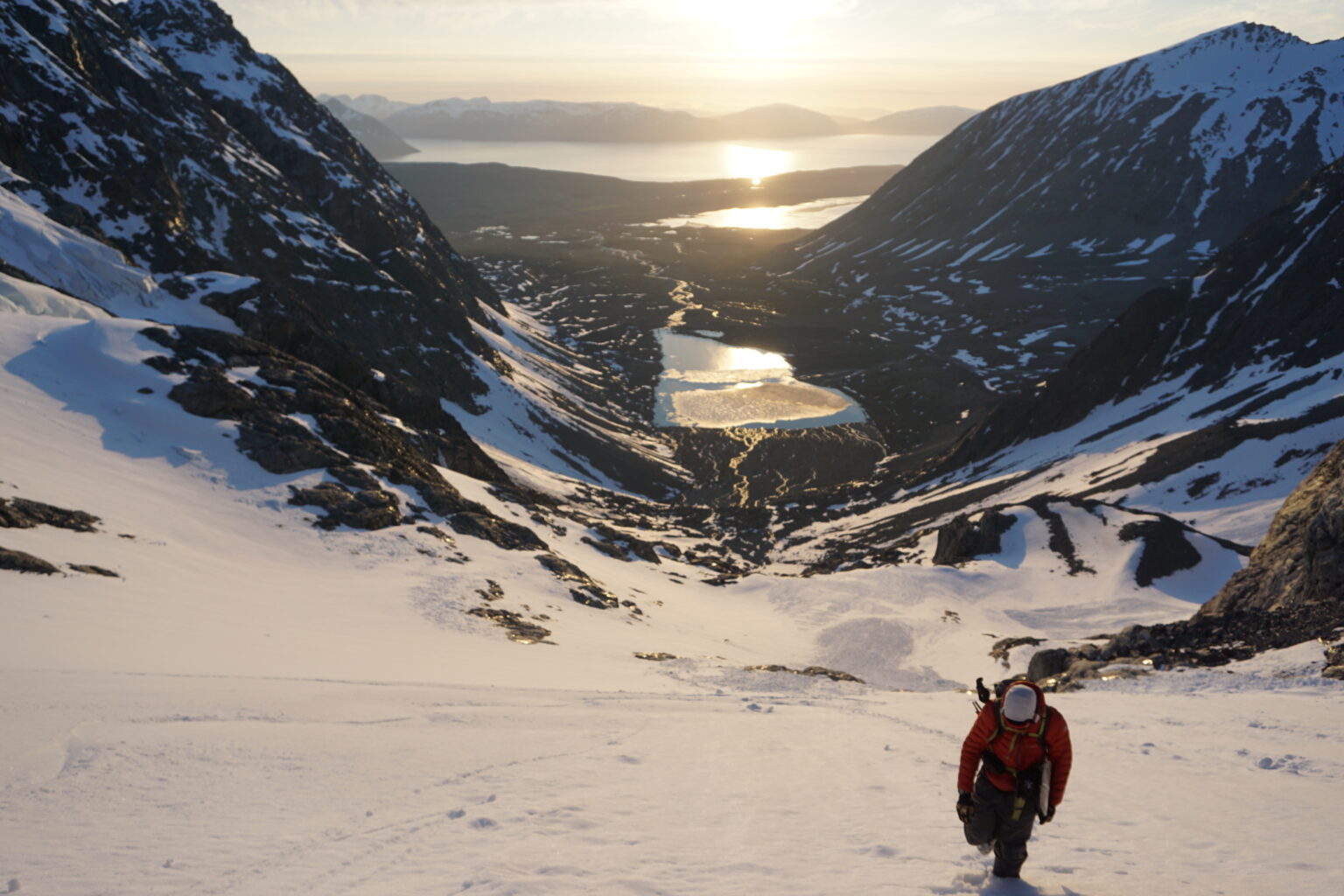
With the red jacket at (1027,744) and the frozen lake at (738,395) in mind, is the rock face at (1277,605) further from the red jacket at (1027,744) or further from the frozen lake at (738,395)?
the frozen lake at (738,395)

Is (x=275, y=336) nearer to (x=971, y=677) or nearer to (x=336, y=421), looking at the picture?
(x=336, y=421)

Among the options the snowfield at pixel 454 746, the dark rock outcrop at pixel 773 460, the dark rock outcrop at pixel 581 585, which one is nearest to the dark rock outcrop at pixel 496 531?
the dark rock outcrop at pixel 581 585

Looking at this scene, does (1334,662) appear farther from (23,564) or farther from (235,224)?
(235,224)

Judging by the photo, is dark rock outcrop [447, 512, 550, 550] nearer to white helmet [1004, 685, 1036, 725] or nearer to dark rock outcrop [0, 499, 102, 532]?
dark rock outcrop [0, 499, 102, 532]

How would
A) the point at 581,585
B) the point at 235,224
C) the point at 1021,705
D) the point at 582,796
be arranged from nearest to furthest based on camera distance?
the point at 1021,705 → the point at 582,796 → the point at 581,585 → the point at 235,224

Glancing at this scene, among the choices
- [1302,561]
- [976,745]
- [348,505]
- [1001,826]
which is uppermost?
[1302,561]

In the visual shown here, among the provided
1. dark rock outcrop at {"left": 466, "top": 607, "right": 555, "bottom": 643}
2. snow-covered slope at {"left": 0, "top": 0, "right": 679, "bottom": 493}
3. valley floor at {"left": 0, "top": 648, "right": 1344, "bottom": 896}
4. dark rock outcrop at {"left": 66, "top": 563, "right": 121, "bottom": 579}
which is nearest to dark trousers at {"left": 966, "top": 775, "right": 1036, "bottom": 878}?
valley floor at {"left": 0, "top": 648, "right": 1344, "bottom": 896}

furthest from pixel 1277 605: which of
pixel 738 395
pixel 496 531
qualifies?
pixel 738 395
